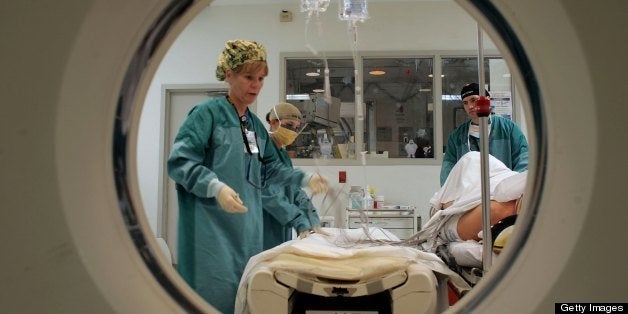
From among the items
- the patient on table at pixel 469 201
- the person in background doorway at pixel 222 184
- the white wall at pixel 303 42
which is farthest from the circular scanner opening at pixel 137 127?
the white wall at pixel 303 42

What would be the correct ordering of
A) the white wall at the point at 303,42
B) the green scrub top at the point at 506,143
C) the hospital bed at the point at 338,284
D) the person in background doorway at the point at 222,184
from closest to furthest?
the hospital bed at the point at 338,284 → the person in background doorway at the point at 222,184 → the green scrub top at the point at 506,143 → the white wall at the point at 303,42

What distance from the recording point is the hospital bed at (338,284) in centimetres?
91

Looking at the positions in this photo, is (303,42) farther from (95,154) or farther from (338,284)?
(95,154)

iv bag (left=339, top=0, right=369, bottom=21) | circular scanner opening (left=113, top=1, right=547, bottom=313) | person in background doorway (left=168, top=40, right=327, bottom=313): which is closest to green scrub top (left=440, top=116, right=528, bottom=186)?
iv bag (left=339, top=0, right=369, bottom=21)

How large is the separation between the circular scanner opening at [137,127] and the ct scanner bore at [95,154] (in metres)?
0.04

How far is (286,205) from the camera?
1.68 meters

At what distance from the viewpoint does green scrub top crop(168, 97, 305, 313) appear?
132cm

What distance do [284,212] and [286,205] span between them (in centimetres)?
3

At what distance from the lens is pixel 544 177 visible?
542 millimetres

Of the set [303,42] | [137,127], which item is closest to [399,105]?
[303,42]

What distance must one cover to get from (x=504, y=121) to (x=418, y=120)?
148 centimetres

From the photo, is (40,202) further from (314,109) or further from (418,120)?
(418,120)

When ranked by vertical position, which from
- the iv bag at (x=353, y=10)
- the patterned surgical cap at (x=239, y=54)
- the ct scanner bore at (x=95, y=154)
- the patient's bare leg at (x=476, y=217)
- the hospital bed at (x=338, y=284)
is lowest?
the hospital bed at (x=338, y=284)

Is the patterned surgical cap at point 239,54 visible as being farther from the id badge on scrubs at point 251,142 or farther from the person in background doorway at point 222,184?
the id badge on scrubs at point 251,142
